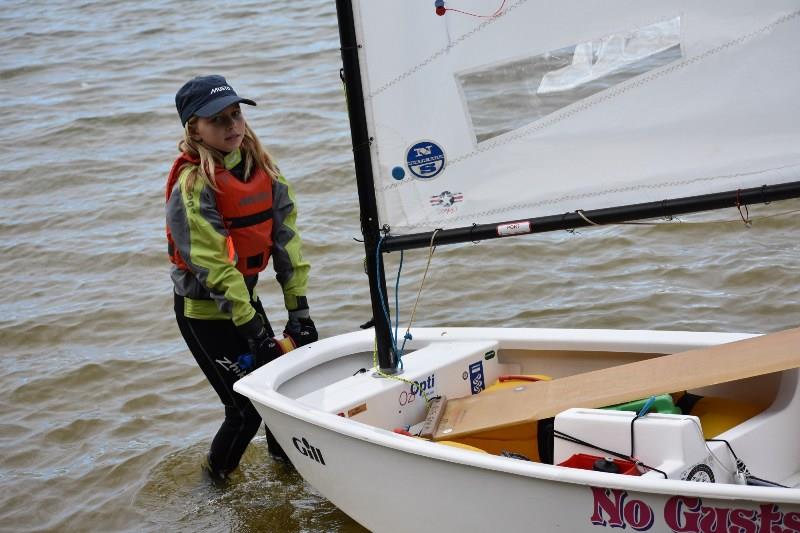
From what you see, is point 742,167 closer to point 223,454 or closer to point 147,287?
point 223,454

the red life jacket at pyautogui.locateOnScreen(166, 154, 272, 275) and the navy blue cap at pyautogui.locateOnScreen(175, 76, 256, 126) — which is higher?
the navy blue cap at pyautogui.locateOnScreen(175, 76, 256, 126)

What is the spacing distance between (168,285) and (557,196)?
10.4ft

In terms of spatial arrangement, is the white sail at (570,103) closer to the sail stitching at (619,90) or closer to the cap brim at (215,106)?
the sail stitching at (619,90)

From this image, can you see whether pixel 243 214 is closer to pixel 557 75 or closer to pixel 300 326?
pixel 300 326

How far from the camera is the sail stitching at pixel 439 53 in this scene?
2.76m

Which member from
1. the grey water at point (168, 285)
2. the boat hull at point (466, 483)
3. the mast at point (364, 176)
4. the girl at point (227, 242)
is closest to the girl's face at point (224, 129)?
the girl at point (227, 242)

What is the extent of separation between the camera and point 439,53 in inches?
111

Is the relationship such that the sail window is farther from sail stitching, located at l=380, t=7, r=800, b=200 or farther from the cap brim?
the cap brim

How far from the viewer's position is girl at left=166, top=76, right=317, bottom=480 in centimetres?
Result: 297

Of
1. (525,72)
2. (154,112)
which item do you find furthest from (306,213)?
(525,72)

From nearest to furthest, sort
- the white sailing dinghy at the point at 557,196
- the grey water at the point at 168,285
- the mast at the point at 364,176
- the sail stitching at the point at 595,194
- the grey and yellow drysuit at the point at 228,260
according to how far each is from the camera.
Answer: the white sailing dinghy at the point at 557,196
the sail stitching at the point at 595,194
the mast at the point at 364,176
the grey and yellow drysuit at the point at 228,260
the grey water at the point at 168,285

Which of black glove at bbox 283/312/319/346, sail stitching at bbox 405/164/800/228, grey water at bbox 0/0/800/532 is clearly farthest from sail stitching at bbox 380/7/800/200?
grey water at bbox 0/0/800/532

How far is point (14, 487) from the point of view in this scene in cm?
381

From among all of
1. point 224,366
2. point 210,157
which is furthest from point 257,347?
point 210,157
